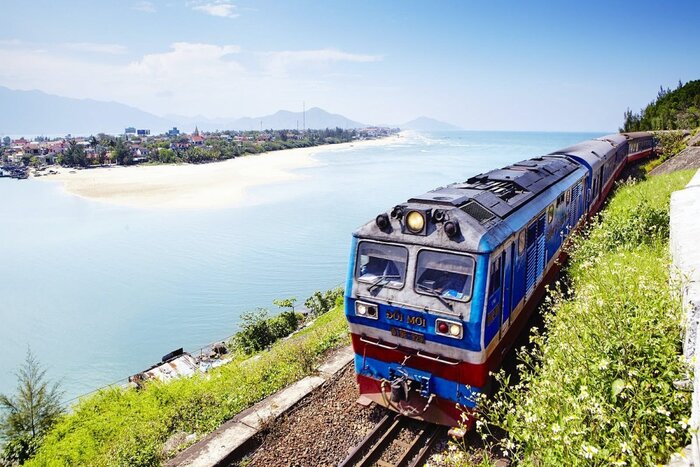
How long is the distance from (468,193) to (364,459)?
16.2ft

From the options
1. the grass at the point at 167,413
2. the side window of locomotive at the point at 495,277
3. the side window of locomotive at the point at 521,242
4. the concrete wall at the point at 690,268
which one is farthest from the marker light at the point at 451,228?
the grass at the point at 167,413

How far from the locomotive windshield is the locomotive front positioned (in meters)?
0.02

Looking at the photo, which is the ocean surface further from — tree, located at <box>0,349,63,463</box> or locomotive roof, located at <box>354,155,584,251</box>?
locomotive roof, located at <box>354,155,584,251</box>

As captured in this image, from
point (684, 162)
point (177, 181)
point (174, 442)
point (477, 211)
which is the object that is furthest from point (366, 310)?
point (177, 181)

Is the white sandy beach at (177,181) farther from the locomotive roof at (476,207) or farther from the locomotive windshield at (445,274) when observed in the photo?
the locomotive windshield at (445,274)

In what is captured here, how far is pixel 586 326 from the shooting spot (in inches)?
211

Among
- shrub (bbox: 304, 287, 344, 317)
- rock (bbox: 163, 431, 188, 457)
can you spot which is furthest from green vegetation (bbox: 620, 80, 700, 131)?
rock (bbox: 163, 431, 188, 457)

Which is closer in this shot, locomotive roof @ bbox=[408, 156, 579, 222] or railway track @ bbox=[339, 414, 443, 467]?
railway track @ bbox=[339, 414, 443, 467]

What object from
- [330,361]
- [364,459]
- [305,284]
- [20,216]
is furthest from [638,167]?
[20,216]

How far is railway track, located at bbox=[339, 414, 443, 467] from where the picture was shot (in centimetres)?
732

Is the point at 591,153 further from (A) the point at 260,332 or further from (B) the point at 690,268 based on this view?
(A) the point at 260,332

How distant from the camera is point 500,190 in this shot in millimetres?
9469

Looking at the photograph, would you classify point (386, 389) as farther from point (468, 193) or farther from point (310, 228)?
point (310, 228)

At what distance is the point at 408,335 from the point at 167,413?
6543mm
